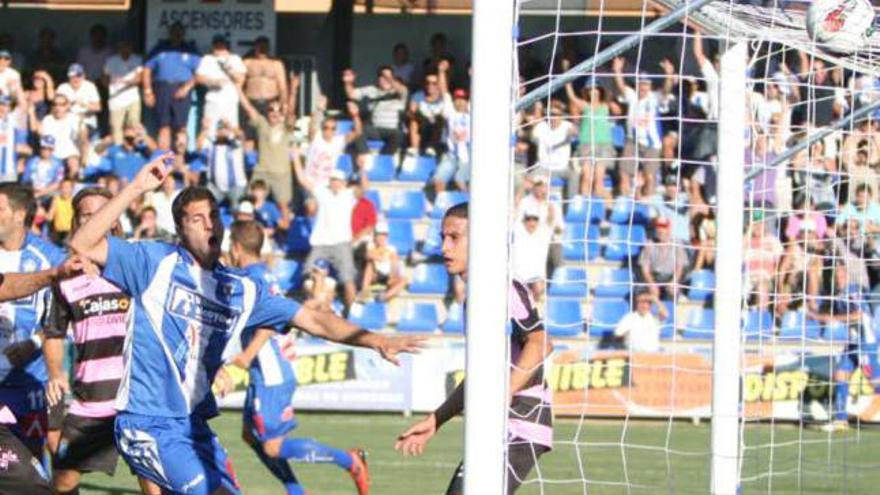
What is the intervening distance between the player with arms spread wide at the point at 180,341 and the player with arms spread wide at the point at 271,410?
125 inches

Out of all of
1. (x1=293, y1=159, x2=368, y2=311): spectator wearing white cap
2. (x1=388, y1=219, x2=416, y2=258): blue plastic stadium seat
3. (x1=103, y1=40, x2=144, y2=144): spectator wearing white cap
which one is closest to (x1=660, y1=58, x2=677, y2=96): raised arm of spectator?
(x1=388, y1=219, x2=416, y2=258): blue plastic stadium seat

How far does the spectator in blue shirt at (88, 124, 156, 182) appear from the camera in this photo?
2322 cm

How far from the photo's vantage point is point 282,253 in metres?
22.6

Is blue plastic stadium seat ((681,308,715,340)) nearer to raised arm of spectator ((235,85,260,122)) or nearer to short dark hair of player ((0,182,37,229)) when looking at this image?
raised arm of spectator ((235,85,260,122))

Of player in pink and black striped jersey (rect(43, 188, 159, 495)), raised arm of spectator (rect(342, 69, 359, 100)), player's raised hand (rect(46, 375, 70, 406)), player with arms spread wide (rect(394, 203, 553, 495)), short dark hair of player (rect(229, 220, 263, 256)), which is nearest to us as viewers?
player with arms spread wide (rect(394, 203, 553, 495))

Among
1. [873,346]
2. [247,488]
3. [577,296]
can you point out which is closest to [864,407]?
[873,346]

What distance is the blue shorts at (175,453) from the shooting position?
7766 mm

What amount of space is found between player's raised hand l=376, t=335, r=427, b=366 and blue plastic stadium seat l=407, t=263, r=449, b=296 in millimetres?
14738

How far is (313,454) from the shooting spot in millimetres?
11758

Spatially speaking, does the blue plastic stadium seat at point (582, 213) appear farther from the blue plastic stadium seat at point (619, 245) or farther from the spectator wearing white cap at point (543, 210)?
the spectator wearing white cap at point (543, 210)

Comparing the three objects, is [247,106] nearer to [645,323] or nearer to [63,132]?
[63,132]

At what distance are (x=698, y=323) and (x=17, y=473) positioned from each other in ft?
45.6

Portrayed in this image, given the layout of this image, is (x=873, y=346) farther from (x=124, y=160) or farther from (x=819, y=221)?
(x=124, y=160)

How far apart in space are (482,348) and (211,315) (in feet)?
6.76
